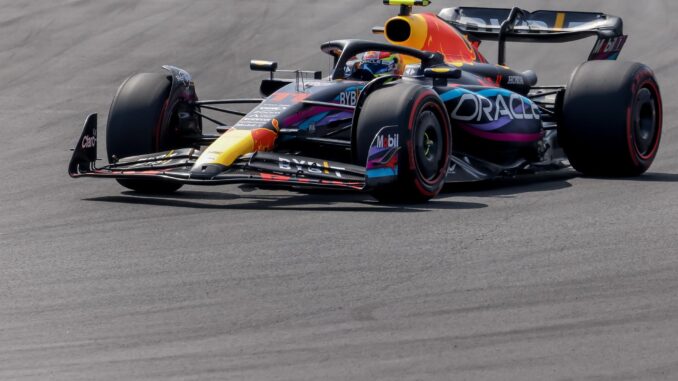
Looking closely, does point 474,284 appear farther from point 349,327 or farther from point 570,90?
point 570,90

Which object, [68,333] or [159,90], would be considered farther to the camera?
[159,90]

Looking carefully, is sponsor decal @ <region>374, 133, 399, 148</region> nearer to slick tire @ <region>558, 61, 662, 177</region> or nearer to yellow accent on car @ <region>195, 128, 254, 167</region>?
yellow accent on car @ <region>195, 128, 254, 167</region>

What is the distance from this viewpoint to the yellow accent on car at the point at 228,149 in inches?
380

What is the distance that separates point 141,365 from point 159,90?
19.3 ft

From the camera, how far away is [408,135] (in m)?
9.59

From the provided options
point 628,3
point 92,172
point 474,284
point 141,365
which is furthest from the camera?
point 628,3

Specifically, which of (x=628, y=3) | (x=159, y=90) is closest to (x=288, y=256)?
(x=159, y=90)

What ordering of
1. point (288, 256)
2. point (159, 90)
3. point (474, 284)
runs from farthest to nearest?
point (159, 90) → point (288, 256) → point (474, 284)

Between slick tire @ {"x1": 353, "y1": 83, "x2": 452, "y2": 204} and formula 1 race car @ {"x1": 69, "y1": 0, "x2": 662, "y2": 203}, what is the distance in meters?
0.01

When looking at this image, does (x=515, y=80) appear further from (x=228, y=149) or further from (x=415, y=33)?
(x=228, y=149)

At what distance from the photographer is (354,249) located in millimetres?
7840

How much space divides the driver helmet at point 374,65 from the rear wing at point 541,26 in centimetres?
190

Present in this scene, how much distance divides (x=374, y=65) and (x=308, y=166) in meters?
1.95

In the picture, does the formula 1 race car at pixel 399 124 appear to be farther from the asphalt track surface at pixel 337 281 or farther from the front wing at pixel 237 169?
the asphalt track surface at pixel 337 281
